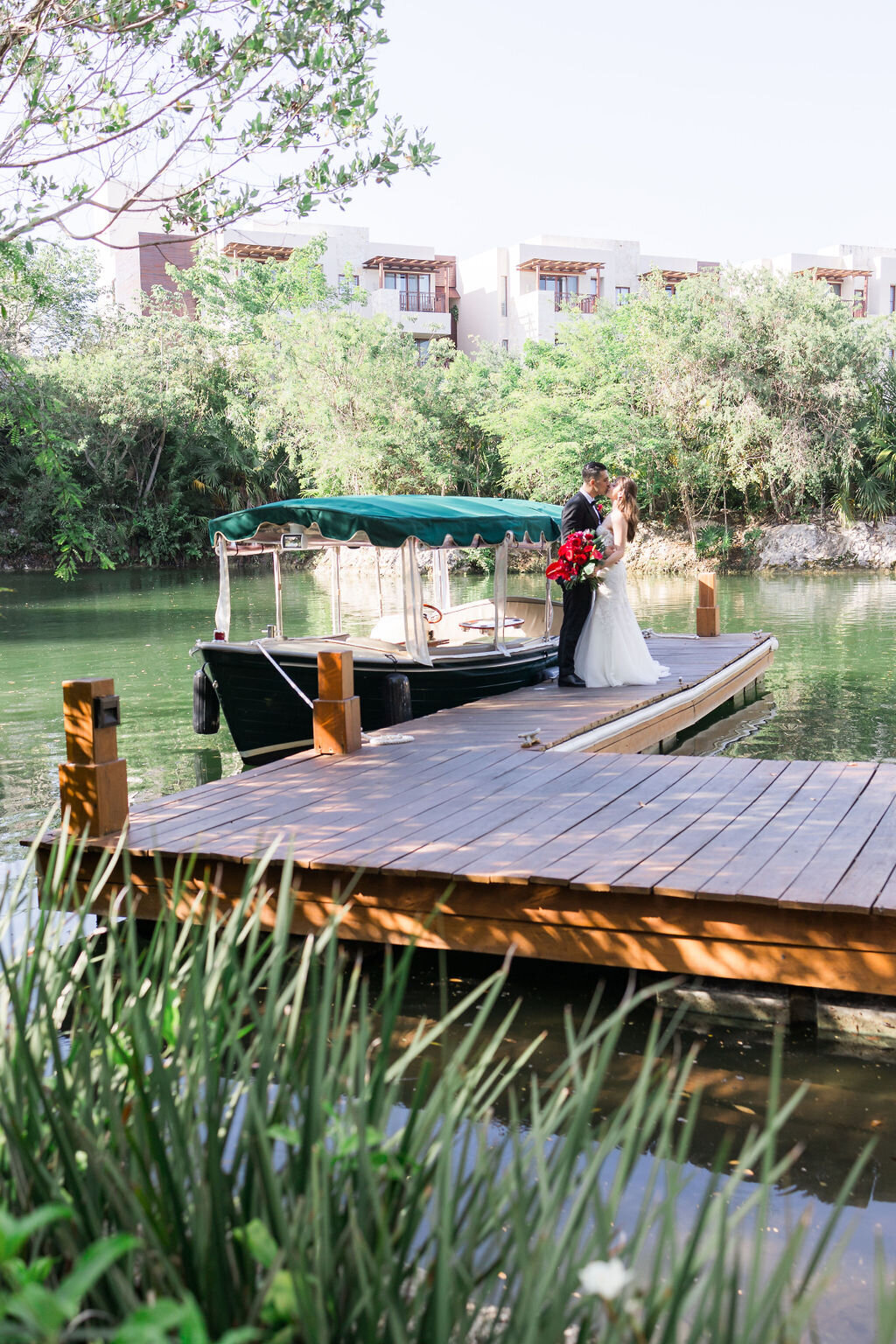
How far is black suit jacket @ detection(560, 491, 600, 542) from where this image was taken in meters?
10.4

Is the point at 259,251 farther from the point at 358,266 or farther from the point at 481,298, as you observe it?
the point at 481,298

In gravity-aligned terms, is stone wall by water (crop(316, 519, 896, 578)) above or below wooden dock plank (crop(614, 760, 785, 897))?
above

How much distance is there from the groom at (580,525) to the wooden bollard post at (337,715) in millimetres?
3003

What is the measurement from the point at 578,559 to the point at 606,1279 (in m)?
9.14

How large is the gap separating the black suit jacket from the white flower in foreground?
929 centimetres

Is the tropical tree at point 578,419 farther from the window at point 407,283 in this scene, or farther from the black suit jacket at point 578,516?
the black suit jacket at point 578,516

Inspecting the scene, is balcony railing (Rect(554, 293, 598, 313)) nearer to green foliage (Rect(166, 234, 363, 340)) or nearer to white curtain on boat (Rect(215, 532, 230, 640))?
green foliage (Rect(166, 234, 363, 340))

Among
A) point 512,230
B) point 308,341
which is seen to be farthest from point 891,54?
point 512,230

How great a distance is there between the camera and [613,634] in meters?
11.1

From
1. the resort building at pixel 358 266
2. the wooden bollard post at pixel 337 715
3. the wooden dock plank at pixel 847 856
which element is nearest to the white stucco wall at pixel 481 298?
the resort building at pixel 358 266

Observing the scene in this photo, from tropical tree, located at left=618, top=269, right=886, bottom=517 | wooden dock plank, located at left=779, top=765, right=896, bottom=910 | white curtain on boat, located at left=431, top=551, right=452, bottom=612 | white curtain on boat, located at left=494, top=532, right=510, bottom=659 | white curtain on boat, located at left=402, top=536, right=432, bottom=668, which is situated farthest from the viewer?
tropical tree, located at left=618, top=269, right=886, bottom=517

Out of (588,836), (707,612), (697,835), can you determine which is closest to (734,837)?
(697,835)

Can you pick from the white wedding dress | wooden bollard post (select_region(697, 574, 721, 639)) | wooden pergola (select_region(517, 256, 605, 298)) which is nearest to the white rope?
the white wedding dress

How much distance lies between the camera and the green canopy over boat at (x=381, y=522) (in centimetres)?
966
